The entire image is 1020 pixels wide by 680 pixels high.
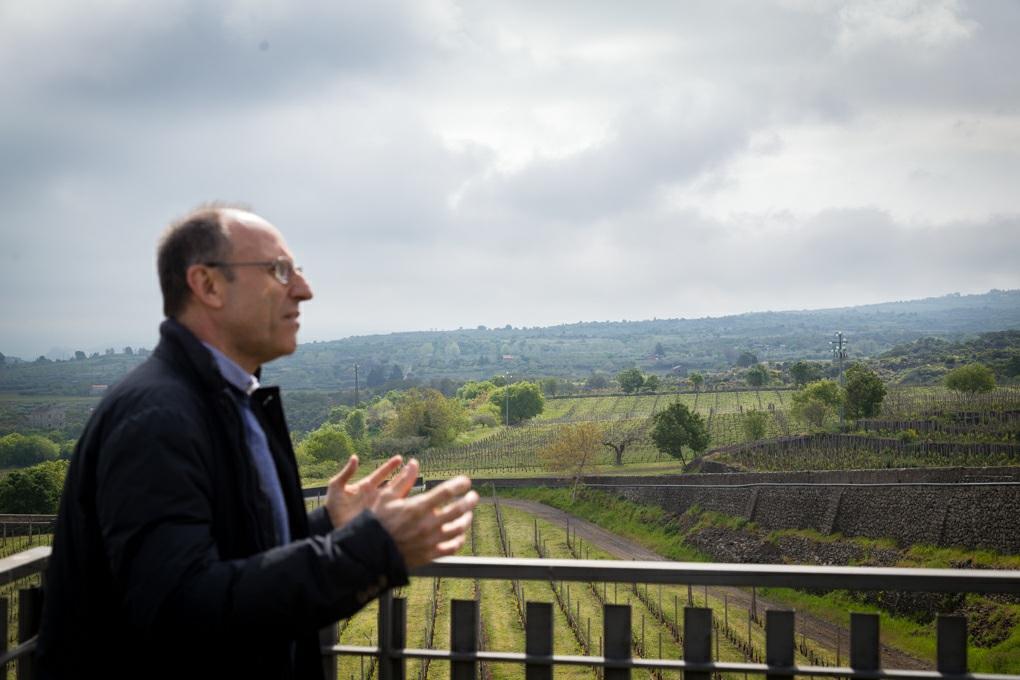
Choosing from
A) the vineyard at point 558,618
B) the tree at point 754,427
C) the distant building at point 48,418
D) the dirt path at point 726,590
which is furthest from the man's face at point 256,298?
the distant building at point 48,418

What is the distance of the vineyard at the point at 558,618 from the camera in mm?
26250

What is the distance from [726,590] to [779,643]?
32848 millimetres

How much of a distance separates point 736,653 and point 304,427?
62763mm

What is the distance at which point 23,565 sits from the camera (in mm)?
2176

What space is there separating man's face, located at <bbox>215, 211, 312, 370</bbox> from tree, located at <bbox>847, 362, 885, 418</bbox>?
56.5 meters

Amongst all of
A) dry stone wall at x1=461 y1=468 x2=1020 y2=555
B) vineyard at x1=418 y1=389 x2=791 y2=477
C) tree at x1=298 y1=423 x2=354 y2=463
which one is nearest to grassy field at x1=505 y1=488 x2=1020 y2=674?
dry stone wall at x1=461 y1=468 x2=1020 y2=555

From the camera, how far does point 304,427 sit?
3285 inches

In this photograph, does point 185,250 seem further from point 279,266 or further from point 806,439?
point 806,439

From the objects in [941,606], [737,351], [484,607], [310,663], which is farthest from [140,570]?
[737,351]

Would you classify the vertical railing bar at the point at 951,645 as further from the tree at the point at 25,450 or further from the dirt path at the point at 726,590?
the tree at the point at 25,450

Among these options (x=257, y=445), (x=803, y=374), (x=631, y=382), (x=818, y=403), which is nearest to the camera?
(x=257, y=445)

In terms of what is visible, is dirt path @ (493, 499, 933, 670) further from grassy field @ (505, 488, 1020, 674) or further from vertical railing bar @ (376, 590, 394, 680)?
vertical railing bar @ (376, 590, 394, 680)

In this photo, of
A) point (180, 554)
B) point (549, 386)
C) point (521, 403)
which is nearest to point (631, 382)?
point (549, 386)

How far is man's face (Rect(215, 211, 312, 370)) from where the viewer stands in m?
1.49
